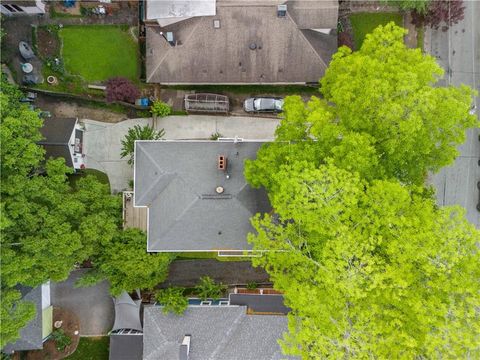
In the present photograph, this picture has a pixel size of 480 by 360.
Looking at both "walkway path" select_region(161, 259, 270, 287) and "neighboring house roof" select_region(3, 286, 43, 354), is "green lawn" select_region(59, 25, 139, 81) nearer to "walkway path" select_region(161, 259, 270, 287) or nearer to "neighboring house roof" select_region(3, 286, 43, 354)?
"walkway path" select_region(161, 259, 270, 287)

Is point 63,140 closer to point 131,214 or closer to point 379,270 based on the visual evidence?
point 131,214

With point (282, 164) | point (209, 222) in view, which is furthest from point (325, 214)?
point (209, 222)

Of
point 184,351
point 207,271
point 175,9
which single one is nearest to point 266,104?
point 175,9

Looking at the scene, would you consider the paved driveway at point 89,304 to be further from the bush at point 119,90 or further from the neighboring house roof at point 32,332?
the bush at point 119,90

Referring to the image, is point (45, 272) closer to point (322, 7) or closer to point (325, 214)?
point (325, 214)

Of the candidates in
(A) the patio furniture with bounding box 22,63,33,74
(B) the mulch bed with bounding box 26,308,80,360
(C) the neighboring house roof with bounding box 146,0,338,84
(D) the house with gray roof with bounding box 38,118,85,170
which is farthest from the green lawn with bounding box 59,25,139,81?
(B) the mulch bed with bounding box 26,308,80,360

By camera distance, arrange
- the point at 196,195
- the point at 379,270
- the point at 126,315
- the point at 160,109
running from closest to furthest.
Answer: the point at 379,270 < the point at 196,195 < the point at 126,315 < the point at 160,109

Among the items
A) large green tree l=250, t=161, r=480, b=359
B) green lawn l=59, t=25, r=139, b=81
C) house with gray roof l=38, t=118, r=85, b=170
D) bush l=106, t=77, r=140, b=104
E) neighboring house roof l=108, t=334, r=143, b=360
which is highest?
green lawn l=59, t=25, r=139, b=81
